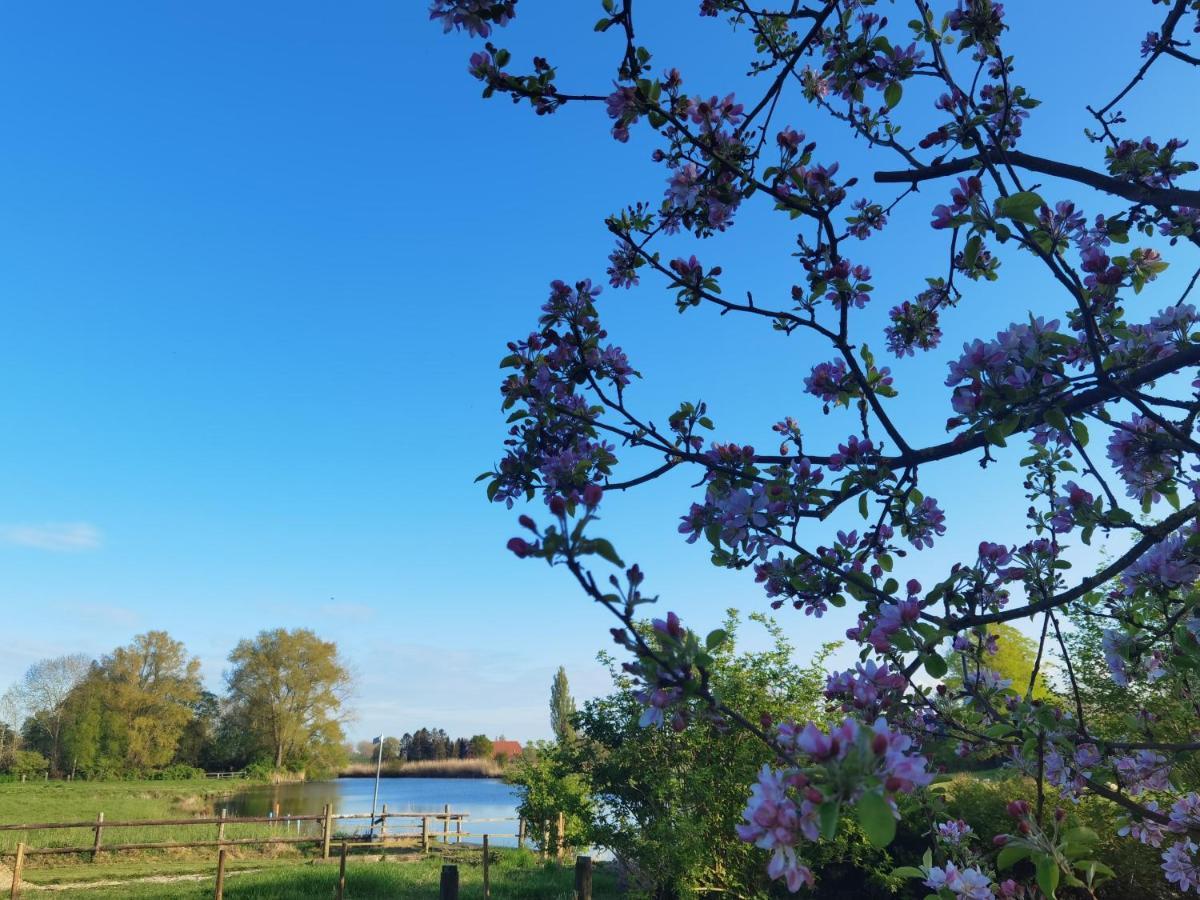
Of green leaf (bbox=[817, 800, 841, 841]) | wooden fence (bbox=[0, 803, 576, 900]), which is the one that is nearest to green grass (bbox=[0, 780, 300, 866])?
wooden fence (bbox=[0, 803, 576, 900])

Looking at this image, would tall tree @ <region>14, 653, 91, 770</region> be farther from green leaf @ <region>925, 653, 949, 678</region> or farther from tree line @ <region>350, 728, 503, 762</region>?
green leaf @ <region>925, 653, 949, 678</region>

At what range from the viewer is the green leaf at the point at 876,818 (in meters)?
0.90

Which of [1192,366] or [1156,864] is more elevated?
[1192,366]

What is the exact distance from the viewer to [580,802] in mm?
9039

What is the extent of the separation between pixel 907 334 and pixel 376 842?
1957 cm

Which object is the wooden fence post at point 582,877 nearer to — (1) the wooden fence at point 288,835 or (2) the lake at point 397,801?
(1) the wooden fence at point 288,835

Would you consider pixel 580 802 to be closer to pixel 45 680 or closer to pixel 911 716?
pixel 911 716

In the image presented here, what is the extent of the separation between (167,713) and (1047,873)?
165 ft

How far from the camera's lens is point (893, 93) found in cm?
209

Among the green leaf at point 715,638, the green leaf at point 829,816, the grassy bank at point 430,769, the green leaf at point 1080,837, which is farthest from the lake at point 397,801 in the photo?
the green leaf at point 829,816

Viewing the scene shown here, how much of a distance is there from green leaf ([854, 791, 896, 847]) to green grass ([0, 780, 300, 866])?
19554mm

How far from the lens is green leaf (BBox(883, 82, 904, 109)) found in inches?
82.0

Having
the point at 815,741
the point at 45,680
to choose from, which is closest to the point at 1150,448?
the point at 815,741

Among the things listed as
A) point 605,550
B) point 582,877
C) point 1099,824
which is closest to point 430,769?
point 582,877
